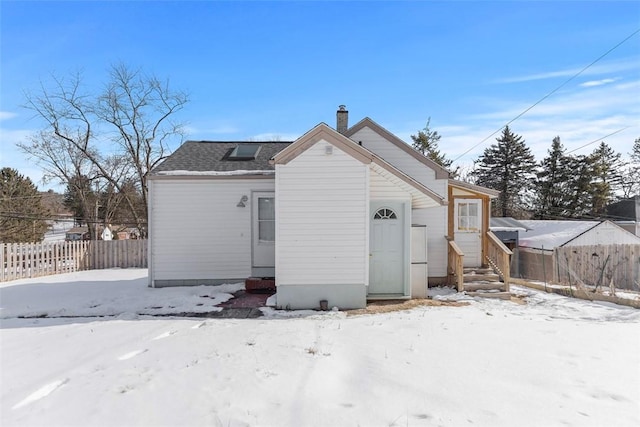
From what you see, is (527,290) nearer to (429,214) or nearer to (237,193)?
(429,214)

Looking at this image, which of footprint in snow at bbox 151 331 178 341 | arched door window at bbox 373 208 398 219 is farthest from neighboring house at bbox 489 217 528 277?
footprint in snow at bbox 151 331 178 341

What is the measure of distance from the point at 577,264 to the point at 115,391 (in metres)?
15.5

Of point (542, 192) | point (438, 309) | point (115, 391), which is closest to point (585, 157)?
point (542, 192)

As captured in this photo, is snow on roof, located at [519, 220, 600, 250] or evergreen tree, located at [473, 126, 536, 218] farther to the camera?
evergreen tree, located at [473, 126, 536, 218]

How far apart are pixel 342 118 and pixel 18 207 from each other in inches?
1040

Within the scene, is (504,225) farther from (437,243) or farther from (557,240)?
(437,243)

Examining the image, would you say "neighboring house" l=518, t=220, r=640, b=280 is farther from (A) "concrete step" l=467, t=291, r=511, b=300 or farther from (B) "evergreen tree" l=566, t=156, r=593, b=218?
(B) "evergreen tree" l=566, t=156, r=593, b=218

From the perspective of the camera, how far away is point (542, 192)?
119 ft

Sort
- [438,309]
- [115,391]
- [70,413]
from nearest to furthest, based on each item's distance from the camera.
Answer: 1. [70,413]
2. [115,391]
3. [438,309]

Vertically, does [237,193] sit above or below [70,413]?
above

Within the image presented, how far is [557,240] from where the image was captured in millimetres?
19906

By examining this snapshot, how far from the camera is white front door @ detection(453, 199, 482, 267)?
36.0 ft

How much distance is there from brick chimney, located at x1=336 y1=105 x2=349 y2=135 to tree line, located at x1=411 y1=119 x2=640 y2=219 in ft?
63.7

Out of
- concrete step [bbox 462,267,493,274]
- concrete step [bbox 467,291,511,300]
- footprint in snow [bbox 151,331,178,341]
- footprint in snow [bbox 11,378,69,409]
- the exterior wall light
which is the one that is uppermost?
the exterior wall light
